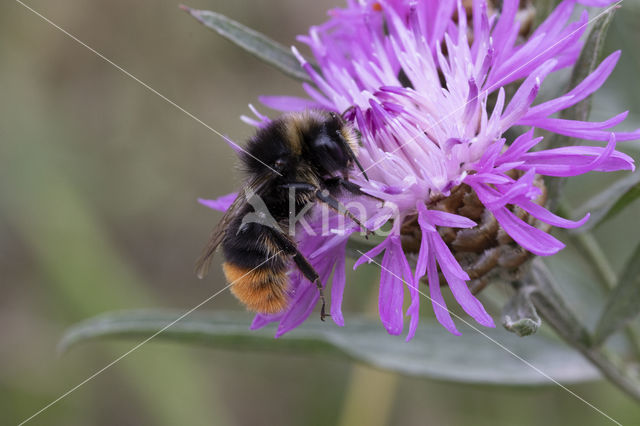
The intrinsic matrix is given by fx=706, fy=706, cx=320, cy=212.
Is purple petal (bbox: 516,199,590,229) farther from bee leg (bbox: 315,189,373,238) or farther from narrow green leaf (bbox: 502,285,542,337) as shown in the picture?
bee leg (bbox: 315,189,373,238)

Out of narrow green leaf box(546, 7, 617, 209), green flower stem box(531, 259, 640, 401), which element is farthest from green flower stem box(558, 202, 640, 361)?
narrow green leaf box(546, 7, 617, 209)

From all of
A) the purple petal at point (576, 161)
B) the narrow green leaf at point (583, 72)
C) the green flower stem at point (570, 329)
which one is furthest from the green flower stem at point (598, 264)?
the purple petal at point (576, 161)

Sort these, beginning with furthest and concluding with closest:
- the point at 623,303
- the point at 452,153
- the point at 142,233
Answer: the point at 142,233
the point at 623,303
the point at 452,153

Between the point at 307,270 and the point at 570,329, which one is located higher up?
the point at 307,270

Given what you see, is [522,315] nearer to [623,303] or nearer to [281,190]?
[623,303]

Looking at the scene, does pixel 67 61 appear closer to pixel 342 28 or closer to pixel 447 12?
pixel 342 28

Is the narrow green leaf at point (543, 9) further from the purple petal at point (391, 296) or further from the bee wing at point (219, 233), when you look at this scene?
the bee wing at point (219, 233)

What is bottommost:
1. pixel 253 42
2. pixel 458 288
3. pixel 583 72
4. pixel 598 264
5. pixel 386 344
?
pixel 598 264

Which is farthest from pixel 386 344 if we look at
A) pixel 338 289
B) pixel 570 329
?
pixel 338 289

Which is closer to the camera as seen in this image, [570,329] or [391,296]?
[391,296]
